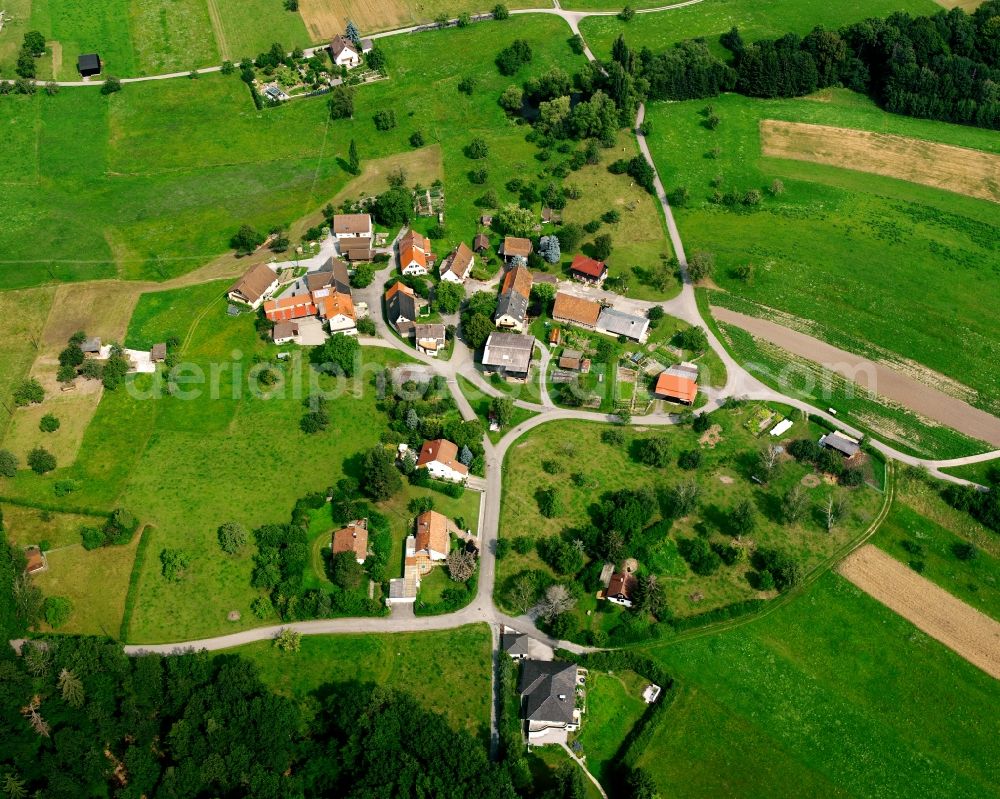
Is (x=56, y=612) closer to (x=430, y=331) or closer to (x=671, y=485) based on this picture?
(x=430, y=331)

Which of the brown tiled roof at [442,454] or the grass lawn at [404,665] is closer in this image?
the grass lawn at [404,665]

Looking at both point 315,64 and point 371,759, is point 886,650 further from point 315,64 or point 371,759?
point 315,64

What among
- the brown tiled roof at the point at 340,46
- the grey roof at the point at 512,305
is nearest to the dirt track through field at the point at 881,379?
the grey roof at the point at 512,305

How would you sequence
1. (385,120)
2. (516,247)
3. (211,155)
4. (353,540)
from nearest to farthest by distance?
(353,540)
(516,247)
(211,155)
(385,120)

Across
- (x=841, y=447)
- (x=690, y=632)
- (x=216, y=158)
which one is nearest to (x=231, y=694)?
(x=690, y=632)

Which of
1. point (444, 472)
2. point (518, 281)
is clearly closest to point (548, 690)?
point (444, 472)

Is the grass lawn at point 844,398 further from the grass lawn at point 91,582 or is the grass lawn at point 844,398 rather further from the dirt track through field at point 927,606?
the grass lawn at point 91,582
